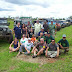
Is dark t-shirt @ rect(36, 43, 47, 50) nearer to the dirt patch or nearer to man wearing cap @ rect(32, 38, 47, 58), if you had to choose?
man wearing cap @ rect(32, 38, 47, 58)

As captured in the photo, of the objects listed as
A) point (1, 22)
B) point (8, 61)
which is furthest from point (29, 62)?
point (1, 22)

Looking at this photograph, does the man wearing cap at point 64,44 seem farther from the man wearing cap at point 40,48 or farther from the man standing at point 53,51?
the man wearing cap at point 40,48

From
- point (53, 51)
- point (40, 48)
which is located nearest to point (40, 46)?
point (40, 48)

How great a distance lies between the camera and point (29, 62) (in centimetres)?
479

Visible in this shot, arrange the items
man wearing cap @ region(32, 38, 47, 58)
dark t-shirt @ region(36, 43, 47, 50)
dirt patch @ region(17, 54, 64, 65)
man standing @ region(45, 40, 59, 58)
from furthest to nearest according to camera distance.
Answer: dark t-shirt @ region(36, 43, 47, 50) → man wearing cap @ region(32, 38, 47, 58) → man standing @ region(45, 40, 59, 58) → dirt patch @ region(17, 54, 64, 65)

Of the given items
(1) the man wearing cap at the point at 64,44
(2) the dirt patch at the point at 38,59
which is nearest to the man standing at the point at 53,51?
(2) the dirt patch at the point at 38,59

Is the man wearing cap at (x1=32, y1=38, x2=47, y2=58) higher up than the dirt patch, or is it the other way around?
the man wearing cap at (x1=32, y1=38, x2=47, y2=58)

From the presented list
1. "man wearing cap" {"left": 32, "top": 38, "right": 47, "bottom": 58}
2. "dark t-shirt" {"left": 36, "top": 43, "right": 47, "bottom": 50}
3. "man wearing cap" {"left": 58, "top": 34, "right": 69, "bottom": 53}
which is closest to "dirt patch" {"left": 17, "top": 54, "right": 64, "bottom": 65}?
"man wearing cap" {"left": 32, "top": 38, "right": 47, "bottom": 58}

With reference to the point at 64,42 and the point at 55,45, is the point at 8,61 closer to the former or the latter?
the point at 55,45

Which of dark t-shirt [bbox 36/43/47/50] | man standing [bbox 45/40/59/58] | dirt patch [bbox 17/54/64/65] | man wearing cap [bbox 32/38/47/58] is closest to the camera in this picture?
dirt patch [bbox 17/54/64/65]

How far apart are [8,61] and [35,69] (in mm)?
1428

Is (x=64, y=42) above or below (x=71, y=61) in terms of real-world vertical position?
above

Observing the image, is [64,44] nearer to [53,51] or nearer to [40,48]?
[53,51]

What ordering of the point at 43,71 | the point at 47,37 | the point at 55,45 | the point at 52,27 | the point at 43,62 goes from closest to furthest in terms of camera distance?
1. the point at 43,71
2. the point at 43,62
3. the point at 55,45
4. the point at 47,37
5. the point at 52,27
